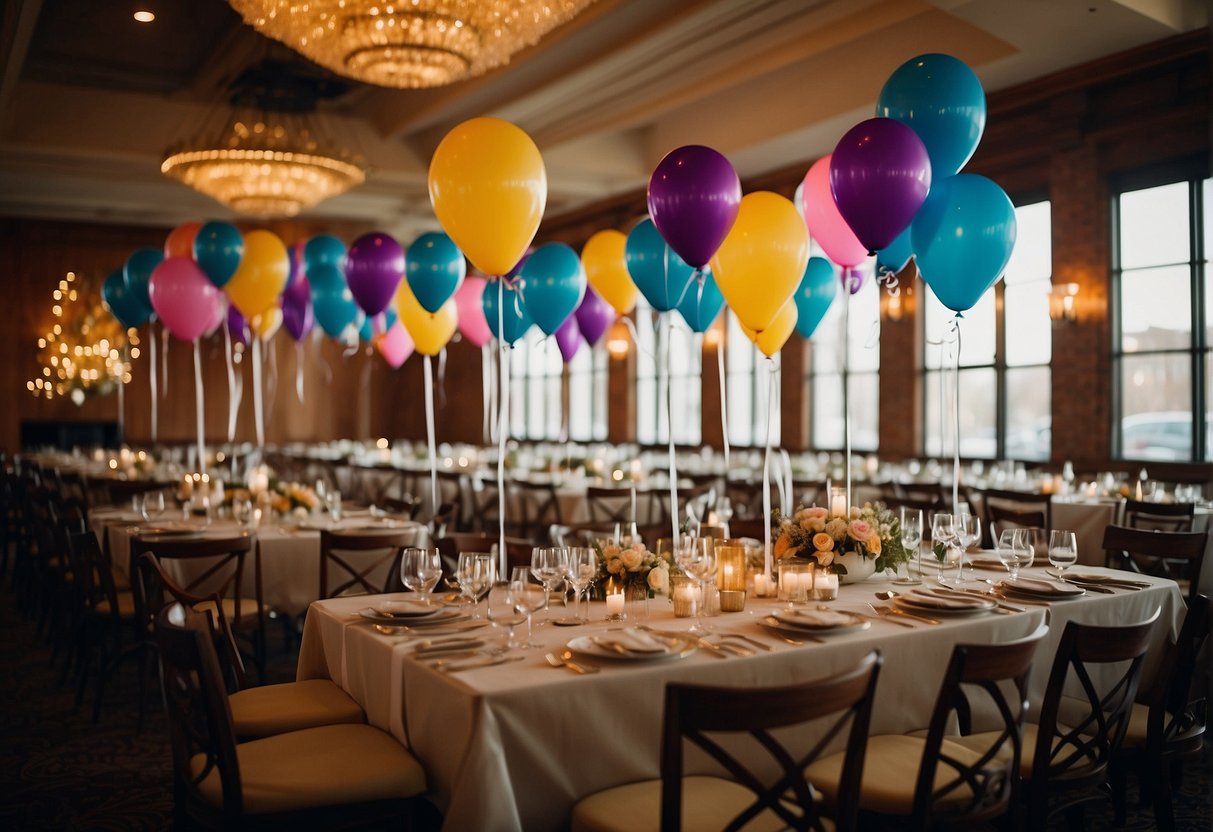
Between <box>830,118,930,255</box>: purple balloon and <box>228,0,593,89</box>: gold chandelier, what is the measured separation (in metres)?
2.20

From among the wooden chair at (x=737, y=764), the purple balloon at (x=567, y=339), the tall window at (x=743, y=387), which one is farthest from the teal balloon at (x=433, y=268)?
the tall window at (x=743, y=387)

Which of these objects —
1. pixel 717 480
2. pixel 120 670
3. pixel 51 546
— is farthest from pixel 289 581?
pixel 717 480

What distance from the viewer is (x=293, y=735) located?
9.84 ft

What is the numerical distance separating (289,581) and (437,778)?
3.19 metres

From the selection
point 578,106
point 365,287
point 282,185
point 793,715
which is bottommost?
point 793,715

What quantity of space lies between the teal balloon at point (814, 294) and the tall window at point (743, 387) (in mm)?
7368

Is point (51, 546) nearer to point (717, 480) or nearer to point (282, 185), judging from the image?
point (282, 185)

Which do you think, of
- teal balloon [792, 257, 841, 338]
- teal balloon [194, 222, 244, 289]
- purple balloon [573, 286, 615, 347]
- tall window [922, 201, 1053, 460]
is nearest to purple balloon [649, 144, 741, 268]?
teal balloon [792, 257, 841, 338]

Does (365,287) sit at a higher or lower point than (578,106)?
lower

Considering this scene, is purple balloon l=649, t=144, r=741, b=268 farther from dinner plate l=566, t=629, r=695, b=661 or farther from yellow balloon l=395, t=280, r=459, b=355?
yellow balloon l=395, t=280, r=459, b=355

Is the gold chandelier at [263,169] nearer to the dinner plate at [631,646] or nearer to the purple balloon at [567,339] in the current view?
the purple balloon at [567,339]

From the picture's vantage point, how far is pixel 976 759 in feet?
9.43

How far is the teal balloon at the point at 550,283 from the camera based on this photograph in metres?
5.77

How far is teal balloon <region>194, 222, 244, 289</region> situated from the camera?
7.87 m
